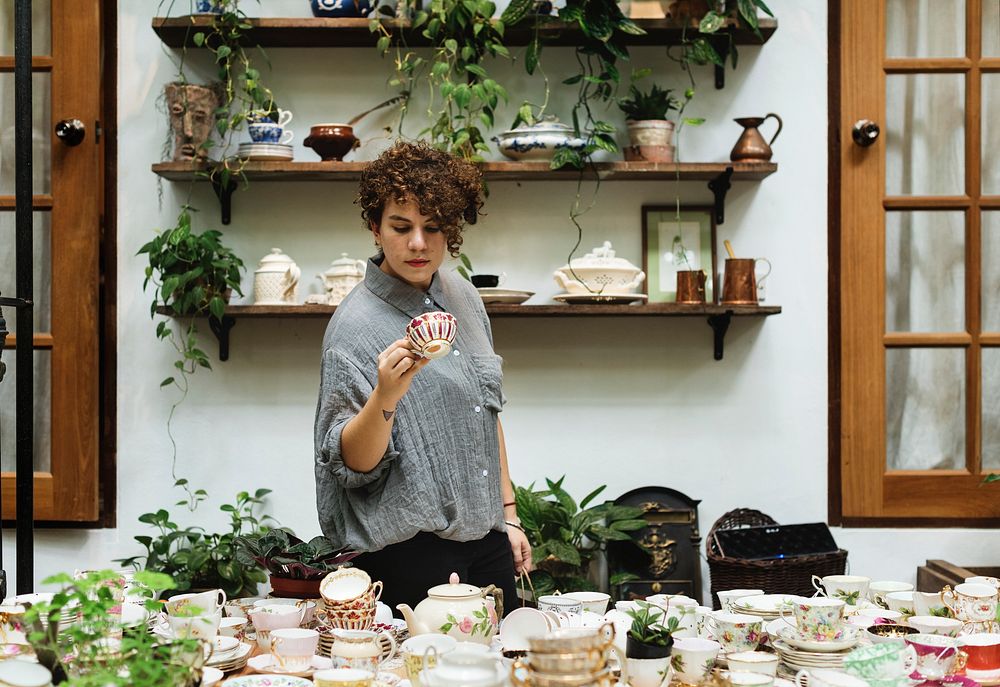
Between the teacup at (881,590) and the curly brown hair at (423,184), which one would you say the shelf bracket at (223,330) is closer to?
the curly brown hair at (423,184)

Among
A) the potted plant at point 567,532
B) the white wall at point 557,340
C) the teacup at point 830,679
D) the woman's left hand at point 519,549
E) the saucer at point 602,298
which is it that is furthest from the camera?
the white wall at point 557,340

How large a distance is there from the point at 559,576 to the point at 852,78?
1811 mm

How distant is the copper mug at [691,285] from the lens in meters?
3.04

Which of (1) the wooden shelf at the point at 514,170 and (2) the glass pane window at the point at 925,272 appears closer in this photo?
(1) the wooden shelf at the point at 514,170

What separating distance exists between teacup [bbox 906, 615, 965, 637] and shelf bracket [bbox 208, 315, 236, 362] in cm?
215

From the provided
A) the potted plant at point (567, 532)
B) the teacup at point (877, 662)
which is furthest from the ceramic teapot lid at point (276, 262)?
the teacup at point (877, 662)

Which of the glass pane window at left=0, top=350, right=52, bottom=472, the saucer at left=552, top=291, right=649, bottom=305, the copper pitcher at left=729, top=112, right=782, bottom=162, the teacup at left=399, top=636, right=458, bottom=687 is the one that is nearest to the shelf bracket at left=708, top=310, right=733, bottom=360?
the saucer at left=552, top=291, right=649, bottom=305

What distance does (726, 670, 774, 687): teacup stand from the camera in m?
1.40

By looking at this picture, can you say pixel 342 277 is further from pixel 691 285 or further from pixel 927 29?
pixel 927 29

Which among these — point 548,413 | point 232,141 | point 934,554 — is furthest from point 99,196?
point 934,554

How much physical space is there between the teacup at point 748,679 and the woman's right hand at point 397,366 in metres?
0.71

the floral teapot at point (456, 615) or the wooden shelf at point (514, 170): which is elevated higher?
the wooden shelf at point (514, 170)

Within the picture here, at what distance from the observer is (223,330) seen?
311cm

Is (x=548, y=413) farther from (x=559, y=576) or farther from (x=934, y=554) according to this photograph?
(x=934, y=554)
